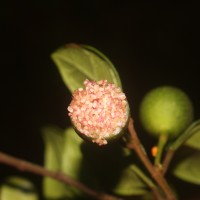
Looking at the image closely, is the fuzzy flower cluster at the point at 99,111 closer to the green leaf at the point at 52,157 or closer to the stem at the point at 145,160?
the stem at the point at 145,160

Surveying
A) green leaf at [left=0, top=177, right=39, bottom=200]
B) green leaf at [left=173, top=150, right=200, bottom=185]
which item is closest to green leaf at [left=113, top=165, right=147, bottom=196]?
green leaf at [left=173, top=150, right=200, bottom=185]

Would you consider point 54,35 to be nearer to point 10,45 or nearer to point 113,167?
point 10,45

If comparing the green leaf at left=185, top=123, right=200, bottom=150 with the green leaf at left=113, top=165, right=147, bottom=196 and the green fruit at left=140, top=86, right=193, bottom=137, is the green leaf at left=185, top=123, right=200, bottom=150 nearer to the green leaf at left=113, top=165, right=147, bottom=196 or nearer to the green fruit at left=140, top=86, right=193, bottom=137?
the green fruit at left=140, top=86, right=193, bottom=137

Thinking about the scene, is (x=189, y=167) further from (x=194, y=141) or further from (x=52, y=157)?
(x=52, y=157)

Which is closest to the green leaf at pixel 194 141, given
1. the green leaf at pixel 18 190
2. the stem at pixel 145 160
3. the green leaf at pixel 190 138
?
the green leaf at pixel 190 138

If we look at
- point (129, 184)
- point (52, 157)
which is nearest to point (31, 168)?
point (52, 157)
